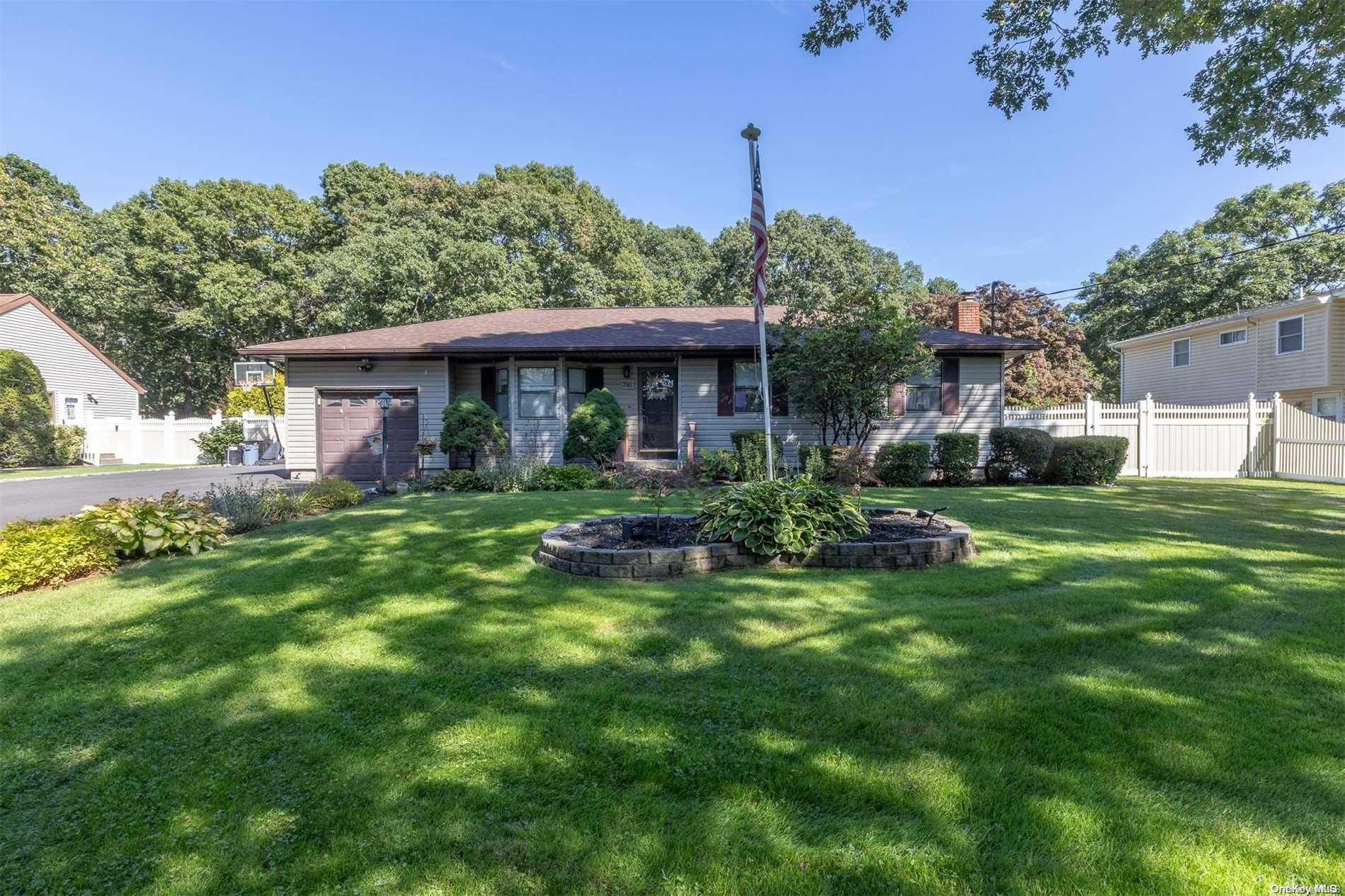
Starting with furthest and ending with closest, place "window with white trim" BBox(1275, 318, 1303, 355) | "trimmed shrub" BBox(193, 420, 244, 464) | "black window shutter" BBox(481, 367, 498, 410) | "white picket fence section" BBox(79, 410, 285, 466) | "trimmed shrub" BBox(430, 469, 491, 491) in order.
A: 1. "white picket fence section" BBox(79, 410, 285, 466)
2. "trimmed shrub" BBox(193, 420, 244, 464)
3. "window with white trim" BBox(1275, 318, 1303, 355)
4. "black window shutter" BBox(481, 367, 498, 410)
5. "trimmed shrub" BBox(430, 469, 491, 491)

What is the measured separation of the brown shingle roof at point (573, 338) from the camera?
41.9ft

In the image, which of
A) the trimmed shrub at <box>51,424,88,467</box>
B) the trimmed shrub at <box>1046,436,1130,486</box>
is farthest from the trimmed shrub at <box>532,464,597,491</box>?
the trimmed shrub at <box>51,424,88,467</box>

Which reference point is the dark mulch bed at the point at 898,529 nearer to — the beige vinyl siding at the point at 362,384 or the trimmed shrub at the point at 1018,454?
the trimmed shrub at the point at 1018,454

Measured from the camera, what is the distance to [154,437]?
21.0 meters

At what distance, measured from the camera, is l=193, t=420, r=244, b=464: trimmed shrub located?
19812 mm

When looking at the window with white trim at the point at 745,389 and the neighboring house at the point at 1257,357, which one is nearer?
the window with white trim at the point at 745,389

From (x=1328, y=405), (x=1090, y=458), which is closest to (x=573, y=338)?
(x=1090, y=458)

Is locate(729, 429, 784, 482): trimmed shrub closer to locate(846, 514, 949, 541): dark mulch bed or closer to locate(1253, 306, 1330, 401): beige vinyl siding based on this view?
locate(846, 514, 949, 541): dark mulch bed

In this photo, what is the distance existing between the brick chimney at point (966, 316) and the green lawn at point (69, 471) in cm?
2288

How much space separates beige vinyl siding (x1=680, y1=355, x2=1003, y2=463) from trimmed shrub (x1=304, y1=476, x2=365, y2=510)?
692 cm

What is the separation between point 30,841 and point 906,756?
10.1ft

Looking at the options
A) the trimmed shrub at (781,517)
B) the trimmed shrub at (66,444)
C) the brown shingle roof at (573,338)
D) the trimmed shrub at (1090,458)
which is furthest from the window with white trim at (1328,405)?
the trimmed shrub at (66,444)

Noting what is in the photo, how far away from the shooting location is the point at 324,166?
29219 mm

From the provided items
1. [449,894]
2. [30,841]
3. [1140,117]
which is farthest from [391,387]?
[1140,117]
